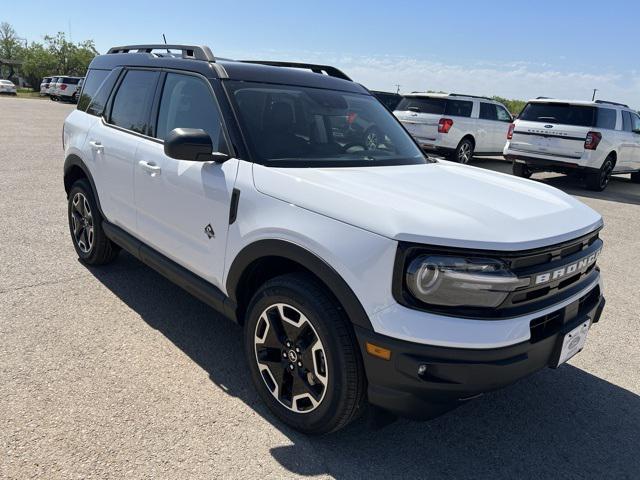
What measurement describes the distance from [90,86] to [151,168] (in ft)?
6.20

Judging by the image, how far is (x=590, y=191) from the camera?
1189 cm

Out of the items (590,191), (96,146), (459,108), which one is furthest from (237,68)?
(459,108)

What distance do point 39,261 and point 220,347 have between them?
236 cm

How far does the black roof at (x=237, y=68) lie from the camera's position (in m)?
3.19

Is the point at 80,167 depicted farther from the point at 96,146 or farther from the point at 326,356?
the point at 326,356

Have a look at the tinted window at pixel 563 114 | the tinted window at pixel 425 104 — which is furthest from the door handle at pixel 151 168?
the tinted window at pixel 425 104

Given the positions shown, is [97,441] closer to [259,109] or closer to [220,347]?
[220,347]

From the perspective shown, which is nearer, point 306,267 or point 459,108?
point 306,267

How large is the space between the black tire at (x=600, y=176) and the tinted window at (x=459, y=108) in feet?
12.0

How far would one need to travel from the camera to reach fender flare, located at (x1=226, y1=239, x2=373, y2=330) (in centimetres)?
222

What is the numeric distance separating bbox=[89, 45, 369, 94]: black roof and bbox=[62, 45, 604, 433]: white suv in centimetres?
2

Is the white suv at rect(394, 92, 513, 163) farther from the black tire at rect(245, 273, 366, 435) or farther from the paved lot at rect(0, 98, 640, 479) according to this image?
the black tire at rect(245, 273, 366, 435)

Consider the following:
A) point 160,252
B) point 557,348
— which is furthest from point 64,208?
point 557,348

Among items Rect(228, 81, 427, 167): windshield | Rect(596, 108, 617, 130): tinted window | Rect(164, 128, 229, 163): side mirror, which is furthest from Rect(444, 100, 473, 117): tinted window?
Rect(164, 128, 229, 163): side mirror
